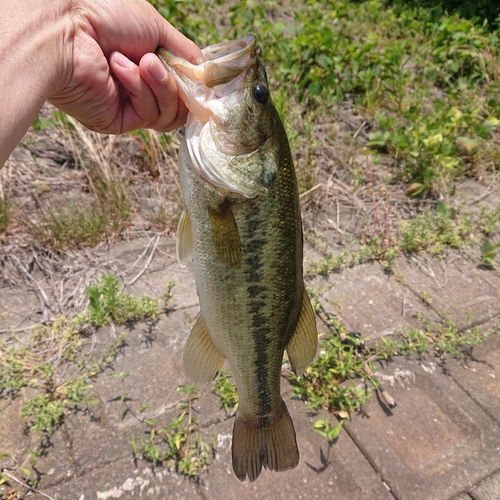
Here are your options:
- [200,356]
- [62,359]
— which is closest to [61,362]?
[62,359]

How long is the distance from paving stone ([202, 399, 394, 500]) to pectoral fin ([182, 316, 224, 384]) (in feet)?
2.56

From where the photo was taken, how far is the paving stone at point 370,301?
3254 mm

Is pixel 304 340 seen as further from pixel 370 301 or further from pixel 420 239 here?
pixel 420 239

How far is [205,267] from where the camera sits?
1.72 metres

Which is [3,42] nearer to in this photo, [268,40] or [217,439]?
[217,439]

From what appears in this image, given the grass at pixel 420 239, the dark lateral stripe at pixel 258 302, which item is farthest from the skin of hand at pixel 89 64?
the grass at pixel 420 239

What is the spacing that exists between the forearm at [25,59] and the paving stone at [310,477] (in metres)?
1.83

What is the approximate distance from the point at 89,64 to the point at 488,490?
2.87 meters

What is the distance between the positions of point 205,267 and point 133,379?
138 centimetres

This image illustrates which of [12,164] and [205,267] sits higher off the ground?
[205,267]

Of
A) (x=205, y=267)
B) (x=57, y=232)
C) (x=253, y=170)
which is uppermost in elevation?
(x=253, y=170)

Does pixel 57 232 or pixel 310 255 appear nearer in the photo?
pixel 57 232

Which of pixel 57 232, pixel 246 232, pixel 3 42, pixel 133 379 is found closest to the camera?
A: pixel 3 42

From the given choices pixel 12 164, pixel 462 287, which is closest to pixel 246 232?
pixel 462 287
